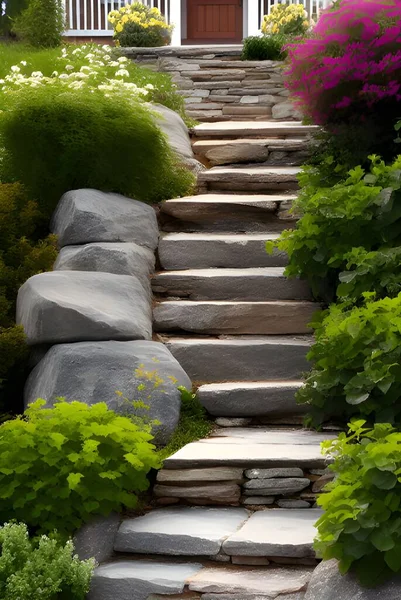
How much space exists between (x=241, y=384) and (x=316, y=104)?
215cm

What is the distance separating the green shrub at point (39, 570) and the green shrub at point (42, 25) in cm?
958

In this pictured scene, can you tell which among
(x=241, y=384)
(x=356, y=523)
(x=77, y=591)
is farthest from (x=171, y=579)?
(x=241, y=384)

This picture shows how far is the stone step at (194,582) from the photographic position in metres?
3.60

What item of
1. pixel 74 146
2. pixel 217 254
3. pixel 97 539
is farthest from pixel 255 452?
pixel 74 146

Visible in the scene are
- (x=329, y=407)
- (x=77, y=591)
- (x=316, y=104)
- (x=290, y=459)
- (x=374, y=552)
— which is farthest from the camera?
(x=316, y=104)

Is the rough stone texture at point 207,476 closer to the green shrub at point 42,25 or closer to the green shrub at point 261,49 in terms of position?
the green shrub at point 261,49

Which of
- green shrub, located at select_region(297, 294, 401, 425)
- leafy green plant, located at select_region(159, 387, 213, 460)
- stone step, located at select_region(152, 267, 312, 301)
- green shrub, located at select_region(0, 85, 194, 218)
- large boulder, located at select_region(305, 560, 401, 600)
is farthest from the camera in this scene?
green shrub, located at select_region(0, 85, 194, 218)

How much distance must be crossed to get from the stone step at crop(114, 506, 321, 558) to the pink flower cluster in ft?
9.94

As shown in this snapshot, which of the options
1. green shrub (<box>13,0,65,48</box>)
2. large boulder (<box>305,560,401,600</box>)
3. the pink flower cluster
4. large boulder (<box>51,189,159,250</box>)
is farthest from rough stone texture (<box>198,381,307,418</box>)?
green shrub (<box>13,0,65,48</box>)

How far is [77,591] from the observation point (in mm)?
3730

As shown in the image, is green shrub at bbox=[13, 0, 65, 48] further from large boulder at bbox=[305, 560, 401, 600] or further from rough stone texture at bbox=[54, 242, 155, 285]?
large boulder at bbox=[305, 560, 401, 600]

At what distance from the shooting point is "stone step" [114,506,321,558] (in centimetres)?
378

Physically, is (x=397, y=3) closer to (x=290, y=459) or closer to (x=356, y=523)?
(x=290, y=459)

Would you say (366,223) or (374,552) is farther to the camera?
(366,223)
